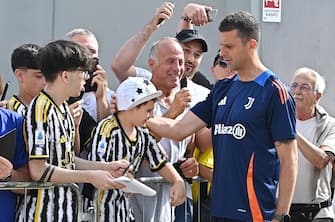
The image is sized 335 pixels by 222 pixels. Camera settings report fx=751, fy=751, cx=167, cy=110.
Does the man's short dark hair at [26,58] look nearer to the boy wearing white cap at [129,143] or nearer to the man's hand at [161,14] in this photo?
the boy wearing white cap at [129,143]

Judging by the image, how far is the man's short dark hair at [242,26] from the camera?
14.3 feet

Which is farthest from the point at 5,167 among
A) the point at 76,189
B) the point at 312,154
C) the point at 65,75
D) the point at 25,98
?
the point at 312,154

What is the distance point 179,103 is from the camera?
4.90 meters

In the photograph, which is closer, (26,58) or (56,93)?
(56,93)

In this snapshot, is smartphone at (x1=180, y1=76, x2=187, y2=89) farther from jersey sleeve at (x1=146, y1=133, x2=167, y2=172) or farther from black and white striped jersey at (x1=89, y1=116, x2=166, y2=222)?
black and white striped jersey at (x1=89, y1=116, x2=166, y2=222)

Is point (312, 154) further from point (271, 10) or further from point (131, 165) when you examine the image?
point (271, 10)

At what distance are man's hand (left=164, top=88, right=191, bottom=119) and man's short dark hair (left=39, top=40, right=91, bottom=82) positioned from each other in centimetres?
77

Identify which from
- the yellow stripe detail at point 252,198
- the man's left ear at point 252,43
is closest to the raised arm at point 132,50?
the man's left ear at point 252,43

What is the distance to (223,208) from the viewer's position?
4281 millimetres

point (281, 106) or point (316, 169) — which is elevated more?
point (281, 106)

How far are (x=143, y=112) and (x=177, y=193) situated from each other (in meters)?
0.55

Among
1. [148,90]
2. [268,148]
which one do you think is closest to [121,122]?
[148,90]

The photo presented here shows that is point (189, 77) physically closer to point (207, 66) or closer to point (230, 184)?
point (230, 184)

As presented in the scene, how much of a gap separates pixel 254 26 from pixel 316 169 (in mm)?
1698
